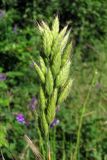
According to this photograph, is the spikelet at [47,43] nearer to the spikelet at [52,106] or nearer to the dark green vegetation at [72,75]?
the spikelet at [52,106]

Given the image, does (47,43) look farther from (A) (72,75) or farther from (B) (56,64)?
(A) (72,75)

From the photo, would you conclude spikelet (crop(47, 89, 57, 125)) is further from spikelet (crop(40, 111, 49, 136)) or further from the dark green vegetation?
the dark green vegetation

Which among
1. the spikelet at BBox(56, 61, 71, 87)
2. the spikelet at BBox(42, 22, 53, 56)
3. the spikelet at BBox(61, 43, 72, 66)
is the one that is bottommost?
the spikelet at BBox(56, 61, 71, 87)

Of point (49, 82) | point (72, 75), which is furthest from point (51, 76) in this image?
point (72, 75)

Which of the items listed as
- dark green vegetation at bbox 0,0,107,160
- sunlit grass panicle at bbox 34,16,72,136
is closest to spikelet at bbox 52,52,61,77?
sunlit grass panicle at bbox 34,16,72,136

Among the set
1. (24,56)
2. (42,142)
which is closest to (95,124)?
(24,56)

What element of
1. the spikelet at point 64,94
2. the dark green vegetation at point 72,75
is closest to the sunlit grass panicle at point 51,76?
the spikelet at point 64,94

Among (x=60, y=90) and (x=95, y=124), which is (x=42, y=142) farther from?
(x=95, y=124)
